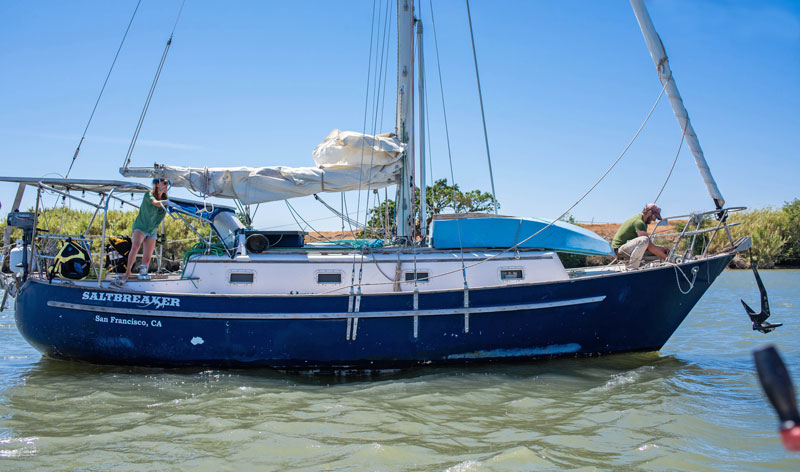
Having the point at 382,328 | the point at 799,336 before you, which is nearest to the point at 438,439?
the point at 382,328

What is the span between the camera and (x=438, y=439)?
6.09 metres

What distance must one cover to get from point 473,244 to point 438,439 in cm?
478

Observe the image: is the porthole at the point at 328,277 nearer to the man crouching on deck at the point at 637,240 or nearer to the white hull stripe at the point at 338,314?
the white hull stripe at the point at 338,314

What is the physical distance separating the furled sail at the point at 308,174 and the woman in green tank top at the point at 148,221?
0.74 m

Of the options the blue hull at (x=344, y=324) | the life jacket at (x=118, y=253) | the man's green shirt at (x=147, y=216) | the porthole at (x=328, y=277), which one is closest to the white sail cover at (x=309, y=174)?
the man's green shirt at (x=147, y=216)

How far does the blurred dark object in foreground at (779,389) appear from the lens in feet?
5.44

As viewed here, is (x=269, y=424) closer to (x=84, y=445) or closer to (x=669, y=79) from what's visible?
(x=84, y=445)

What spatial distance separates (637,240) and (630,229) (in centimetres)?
56

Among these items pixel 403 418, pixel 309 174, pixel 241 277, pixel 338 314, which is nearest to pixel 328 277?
pixel 338 314

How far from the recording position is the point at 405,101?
11680mm

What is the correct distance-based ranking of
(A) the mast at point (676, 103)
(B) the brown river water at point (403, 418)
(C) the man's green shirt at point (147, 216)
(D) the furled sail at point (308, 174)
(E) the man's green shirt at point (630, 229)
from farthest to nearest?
(D) the furled sail at point (308, 174)
(E) the man's green shirt at point (630, 229)
(C) the man's green shirt at point (147, 216)
(A) the mast at point (676, 103)
(B) the brown river water at point (403, 418)

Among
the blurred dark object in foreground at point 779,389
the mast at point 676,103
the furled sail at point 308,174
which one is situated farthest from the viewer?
the furled sail at point 308,174

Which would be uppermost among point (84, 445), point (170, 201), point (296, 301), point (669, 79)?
point (669, 79)

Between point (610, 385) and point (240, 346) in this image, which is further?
point (240, 346)
